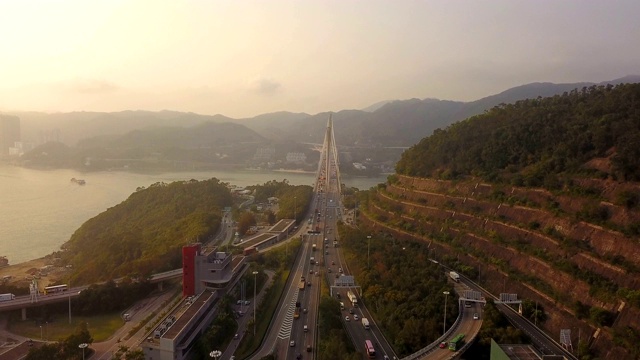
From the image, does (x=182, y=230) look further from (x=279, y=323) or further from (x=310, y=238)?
(x=279, y=323)

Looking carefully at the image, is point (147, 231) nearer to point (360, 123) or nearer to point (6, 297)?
point (6, 297)

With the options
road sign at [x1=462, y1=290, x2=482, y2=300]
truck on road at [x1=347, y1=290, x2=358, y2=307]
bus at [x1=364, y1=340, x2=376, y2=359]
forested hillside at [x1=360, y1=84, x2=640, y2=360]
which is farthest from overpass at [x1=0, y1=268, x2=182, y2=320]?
forested hillside at [x1=360, y1=84, x2=640, y2=360]

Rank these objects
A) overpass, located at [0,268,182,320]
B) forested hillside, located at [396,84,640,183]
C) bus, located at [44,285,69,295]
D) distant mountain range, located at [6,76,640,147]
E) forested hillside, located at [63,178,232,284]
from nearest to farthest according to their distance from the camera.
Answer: overpass, located at [0,268,182,320]
bus, located at [44,285,69,295]
forested hillside, located at [396,84,640,183]
forested hillside, located at [63,178,232,284]
distant mountain range, located at [6,76,640,147]

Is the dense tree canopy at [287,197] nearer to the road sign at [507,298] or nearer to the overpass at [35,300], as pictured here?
the overpass at [35,300]

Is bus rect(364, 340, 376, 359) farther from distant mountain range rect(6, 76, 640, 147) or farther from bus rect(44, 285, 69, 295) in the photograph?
distant mountain range rect(6, 76, 640, 147)

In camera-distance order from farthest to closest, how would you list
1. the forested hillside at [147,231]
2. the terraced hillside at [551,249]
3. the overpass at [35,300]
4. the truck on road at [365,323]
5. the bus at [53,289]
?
the forested hillside at [147,231] → the bus at [53,289] → the overpass at [35,300] → the truck on road at [365,323] → the terraced hillside at [551,249]

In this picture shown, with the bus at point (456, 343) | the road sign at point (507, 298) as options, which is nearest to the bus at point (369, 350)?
the bus at point (456, 343)

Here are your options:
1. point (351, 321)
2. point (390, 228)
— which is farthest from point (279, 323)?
point (390, 228)
